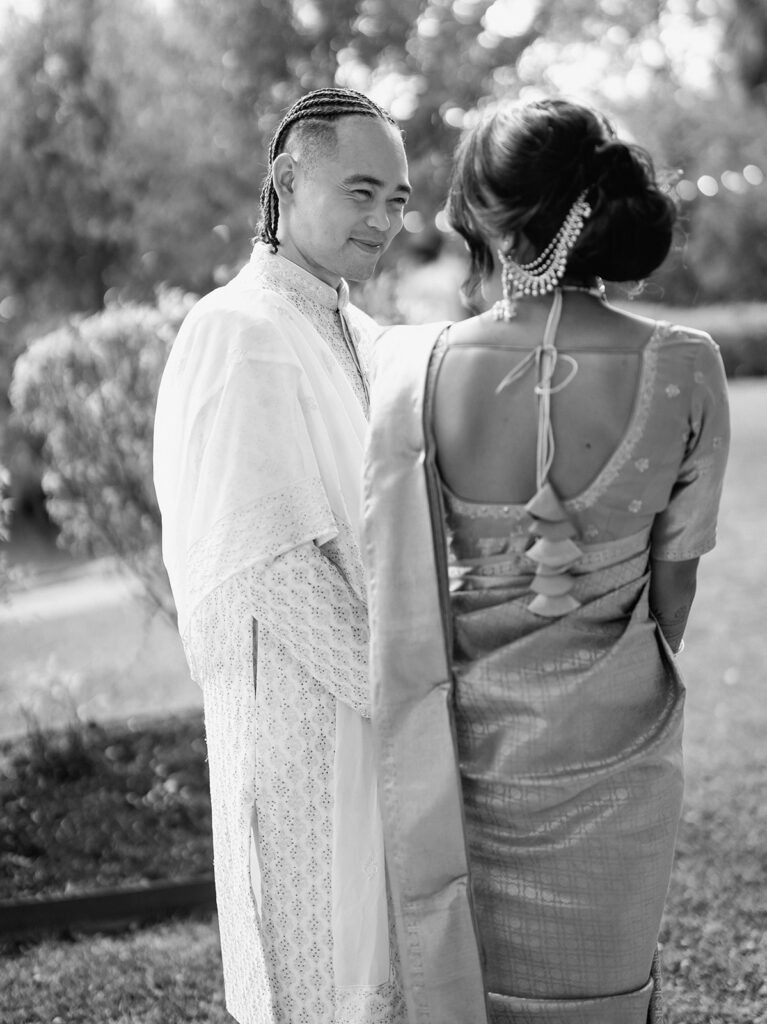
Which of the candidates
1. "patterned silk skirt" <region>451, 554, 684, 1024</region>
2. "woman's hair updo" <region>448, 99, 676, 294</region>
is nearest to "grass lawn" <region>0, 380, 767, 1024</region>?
"patterned silk skirt" <region>451, 554, 684, 1024</region>

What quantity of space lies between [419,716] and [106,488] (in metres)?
4.38

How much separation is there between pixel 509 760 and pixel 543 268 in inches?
36.5

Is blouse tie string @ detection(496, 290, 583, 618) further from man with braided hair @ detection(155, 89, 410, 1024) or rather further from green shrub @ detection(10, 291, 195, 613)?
green shrub @ detection(10, 291, 195, 613)

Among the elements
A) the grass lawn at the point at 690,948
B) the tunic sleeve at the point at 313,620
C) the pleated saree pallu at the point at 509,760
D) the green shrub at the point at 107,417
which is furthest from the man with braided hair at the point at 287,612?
the green shrub at the point at 107,417

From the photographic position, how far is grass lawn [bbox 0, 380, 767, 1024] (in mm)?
3920

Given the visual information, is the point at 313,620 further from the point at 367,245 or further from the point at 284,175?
the point at 284,175

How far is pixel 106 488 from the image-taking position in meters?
6.54

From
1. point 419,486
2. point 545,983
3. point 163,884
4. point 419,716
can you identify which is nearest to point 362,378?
point 419,486

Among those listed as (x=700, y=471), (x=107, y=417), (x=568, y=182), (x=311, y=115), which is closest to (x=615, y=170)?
(x=568, y=182)

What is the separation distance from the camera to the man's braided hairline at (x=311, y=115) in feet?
9.74

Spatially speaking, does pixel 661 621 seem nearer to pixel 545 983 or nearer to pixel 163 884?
pixel 545 983

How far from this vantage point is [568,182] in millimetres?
2277

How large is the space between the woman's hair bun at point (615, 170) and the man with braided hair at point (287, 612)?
2.66 ft

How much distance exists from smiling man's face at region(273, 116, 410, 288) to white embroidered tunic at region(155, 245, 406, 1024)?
19 cm
